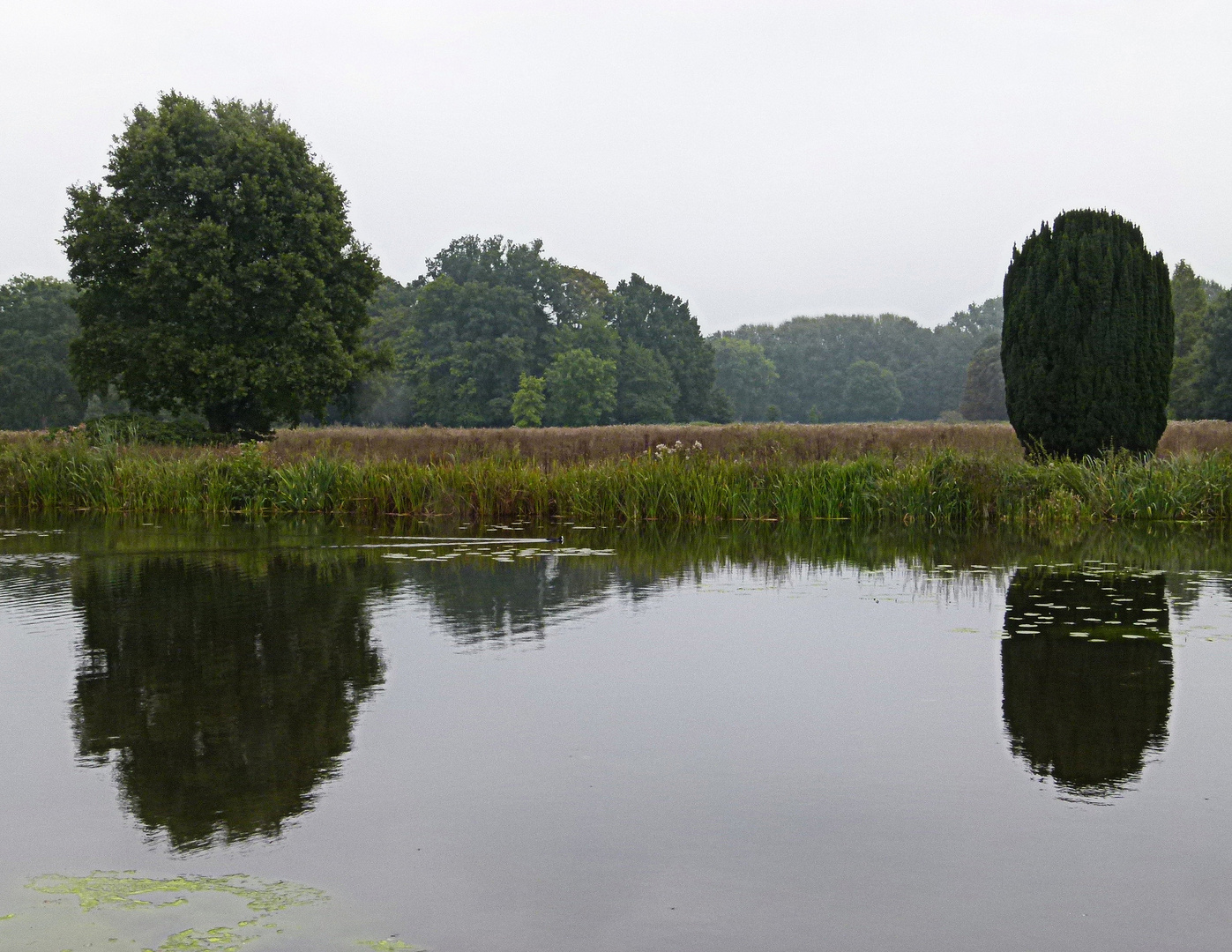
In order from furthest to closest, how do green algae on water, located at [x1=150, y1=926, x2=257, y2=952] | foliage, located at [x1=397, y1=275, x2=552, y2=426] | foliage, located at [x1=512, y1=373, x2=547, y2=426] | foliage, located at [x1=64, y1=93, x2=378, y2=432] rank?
1. foliage, located at [x1=397, y1=275, x2=552, y2=426]
2. foliage, located at [x1=512, y1=373, x2=547, y2=426]
3. foliage, located at [x1=64, y1=93, x2=378, y2=432]
4. green algae on water, located at [x1=150, y1=926, x2=257, y2=952]

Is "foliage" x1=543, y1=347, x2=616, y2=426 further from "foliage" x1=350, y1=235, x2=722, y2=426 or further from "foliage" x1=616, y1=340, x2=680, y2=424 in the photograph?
"foliage" x1=616, y1=340, x2=680, y2=424

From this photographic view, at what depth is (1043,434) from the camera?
19.2 metres

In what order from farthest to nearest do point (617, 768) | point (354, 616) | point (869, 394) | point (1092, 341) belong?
point (869, 394), point (1092, 341), point (354, 616), point (617, 768)

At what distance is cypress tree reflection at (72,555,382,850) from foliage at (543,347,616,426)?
62303 millimetres

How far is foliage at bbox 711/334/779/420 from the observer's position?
360 ft

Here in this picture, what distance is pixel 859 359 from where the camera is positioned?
394 feet

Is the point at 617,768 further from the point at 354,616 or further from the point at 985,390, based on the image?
the point at 985,390

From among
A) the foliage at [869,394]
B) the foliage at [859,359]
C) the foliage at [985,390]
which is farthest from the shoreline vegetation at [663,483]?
the foliage at [859,359]

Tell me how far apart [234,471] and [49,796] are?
16.4 metres

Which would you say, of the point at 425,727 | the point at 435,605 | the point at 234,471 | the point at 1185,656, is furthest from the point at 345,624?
the point at 234,471

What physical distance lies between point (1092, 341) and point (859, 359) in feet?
338

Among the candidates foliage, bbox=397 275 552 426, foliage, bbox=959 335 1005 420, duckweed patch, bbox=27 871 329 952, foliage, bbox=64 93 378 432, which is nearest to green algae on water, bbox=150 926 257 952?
duckweed patch, bbox=27 871 329 952

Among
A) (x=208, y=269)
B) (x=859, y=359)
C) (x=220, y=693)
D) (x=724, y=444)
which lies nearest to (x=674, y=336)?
(x=859, y=359)

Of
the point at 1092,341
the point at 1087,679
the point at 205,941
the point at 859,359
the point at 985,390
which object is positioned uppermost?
the point at 859,359
